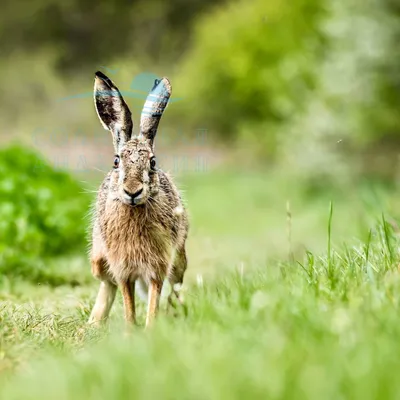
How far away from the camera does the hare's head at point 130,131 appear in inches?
192

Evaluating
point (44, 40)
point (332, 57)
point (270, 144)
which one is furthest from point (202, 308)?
point (44, 40)

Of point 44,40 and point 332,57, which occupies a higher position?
point 44,40

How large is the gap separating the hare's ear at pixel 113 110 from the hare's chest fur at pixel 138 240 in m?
0.40

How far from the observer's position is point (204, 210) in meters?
18.1

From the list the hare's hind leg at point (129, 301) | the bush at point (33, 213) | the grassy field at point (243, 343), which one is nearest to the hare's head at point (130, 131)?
the hare's hind leg at point (129, 301)

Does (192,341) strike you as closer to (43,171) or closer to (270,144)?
(43,171)

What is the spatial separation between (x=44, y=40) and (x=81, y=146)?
25.9 feet

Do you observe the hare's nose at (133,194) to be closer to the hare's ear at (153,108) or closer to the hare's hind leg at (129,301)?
the hare's ear at (153,108)

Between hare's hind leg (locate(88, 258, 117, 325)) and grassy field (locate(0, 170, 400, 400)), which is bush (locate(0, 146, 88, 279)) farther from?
hare's hind leg (locate(88, 258, 117, 325))

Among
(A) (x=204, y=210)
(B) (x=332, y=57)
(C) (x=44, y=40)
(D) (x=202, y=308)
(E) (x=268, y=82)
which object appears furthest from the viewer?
(C) (x=44, y=40)

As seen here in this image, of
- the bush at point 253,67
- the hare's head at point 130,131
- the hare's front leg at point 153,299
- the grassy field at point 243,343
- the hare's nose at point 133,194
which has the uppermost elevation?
the bush at point 253,67

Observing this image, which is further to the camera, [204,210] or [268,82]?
[268,82]

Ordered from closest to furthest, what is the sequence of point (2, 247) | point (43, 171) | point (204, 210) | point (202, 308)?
1. point (202, 308)
2. point (2, 247)
3. point (43, 171)
4. point (204, 210)

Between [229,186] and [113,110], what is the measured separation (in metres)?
16.7
